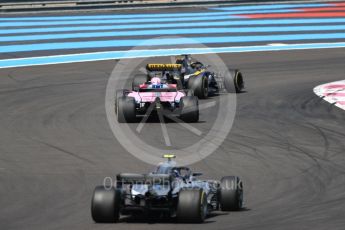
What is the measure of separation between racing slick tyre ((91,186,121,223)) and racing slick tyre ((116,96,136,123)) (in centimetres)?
863

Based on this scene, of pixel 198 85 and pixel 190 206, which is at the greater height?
pixel 198 85

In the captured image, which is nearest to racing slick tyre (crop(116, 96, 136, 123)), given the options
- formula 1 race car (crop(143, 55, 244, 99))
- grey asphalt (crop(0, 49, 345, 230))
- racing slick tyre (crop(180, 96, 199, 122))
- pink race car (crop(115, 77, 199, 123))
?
pink race car (crop(115, 77, 199, 123))

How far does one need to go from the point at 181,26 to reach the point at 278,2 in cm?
799

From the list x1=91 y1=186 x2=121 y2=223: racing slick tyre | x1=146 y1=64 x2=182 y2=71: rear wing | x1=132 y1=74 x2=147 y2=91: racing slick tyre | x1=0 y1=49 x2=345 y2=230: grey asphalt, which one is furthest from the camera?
x1=132 y1=74 x2=147 y2=91: racing slick tyre

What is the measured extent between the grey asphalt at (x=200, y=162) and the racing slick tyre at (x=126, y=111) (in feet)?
1.39

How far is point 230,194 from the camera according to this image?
12656 millimetres

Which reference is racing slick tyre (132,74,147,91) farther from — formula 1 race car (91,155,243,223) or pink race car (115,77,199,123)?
formula 1 race car (91,155,243,223)

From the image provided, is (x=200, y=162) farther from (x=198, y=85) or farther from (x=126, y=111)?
(x=198, y=85)

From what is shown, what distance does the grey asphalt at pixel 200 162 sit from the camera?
12.6 meters

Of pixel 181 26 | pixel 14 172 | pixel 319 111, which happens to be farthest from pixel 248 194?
pixel 181 26

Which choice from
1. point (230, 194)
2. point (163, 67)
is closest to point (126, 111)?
point (163, 67)

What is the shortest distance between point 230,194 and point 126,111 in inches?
318

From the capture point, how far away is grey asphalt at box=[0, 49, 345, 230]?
12.6 meters

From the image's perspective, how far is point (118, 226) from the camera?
466 inches
